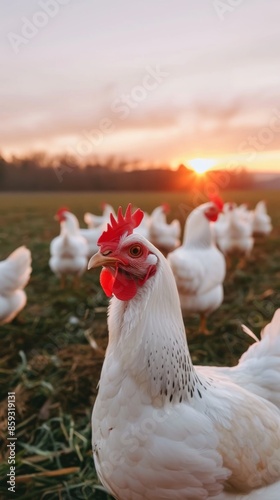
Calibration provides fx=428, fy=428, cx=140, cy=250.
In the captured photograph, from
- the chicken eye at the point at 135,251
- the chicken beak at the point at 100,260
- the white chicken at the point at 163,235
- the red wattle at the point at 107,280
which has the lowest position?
the red wattle at the point at 107,280

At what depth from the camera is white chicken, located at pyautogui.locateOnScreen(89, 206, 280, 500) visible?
1388 mm

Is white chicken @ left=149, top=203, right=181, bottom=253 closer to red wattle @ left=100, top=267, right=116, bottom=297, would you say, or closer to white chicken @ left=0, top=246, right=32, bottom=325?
white chicken @ left=0, top=246, right=32, bottom=325

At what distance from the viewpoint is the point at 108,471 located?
4.84 ft

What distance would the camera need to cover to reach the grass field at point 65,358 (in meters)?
2.29

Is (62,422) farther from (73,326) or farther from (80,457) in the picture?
(73,326)


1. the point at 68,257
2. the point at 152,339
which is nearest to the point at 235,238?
the point at 68,257

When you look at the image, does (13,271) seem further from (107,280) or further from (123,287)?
(123,287)

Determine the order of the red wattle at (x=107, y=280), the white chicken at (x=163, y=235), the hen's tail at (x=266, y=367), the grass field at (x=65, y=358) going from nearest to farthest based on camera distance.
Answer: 1. the red wattle at (x=107, y=280)
2. the hen's tail at (x=266, y=367)
3. the grass field at (x=65, y=358)
4. the white chicken at (x=163, y=235)

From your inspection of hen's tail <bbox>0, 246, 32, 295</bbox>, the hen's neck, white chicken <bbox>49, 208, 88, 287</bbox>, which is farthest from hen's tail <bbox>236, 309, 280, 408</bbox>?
white chicken <bbox>49, 208, 88, 287</bbox>

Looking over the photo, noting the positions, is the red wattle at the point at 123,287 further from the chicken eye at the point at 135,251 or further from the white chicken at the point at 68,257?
the white chicken at the point at 68,257

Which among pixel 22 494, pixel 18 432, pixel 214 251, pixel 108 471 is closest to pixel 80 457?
pixel 22 494

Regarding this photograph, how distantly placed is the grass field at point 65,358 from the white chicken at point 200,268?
336 mm

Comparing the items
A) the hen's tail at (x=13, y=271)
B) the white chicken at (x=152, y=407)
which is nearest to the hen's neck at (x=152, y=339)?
the white chicken at (x=152, y=407)

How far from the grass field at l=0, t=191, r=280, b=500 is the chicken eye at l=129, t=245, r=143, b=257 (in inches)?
55.0
